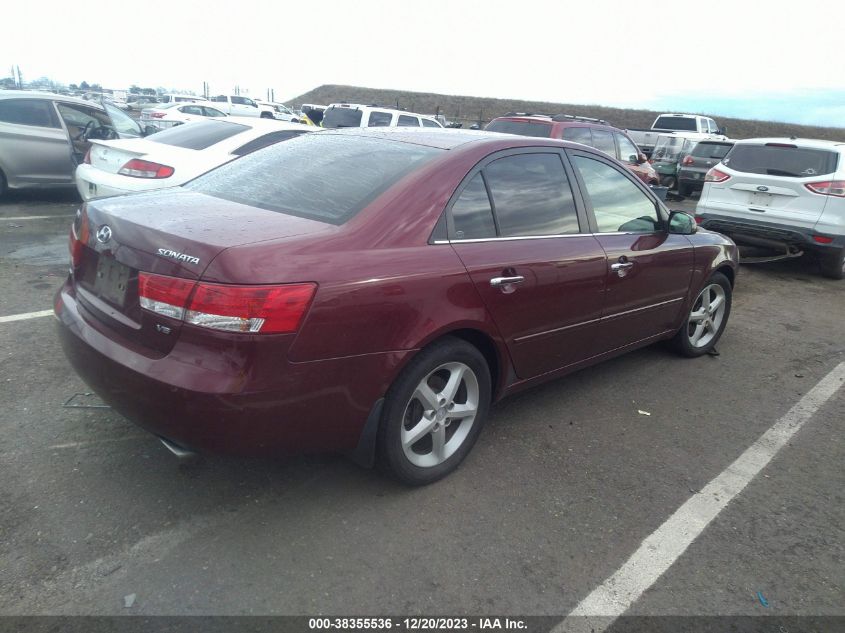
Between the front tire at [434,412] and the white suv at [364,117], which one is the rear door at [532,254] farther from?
the white suv at [364,117]

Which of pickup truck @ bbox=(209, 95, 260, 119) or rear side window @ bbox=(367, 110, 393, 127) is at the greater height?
rear side window @ bbox=(367, 110, 393, 127)

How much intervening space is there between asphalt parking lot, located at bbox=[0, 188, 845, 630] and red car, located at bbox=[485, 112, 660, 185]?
20.2 ft

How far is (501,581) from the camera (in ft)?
8.36

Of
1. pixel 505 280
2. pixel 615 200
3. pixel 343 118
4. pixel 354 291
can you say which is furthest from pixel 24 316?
pixel 343 118

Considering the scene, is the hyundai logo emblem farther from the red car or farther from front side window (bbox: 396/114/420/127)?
front side window (bbox: 396/114/420/127)

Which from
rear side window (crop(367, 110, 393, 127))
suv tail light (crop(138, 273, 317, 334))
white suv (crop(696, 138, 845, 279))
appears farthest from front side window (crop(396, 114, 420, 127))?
suv tail light (crop(138, 273, 317, 334))

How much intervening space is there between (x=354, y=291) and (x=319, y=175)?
923 millimetres

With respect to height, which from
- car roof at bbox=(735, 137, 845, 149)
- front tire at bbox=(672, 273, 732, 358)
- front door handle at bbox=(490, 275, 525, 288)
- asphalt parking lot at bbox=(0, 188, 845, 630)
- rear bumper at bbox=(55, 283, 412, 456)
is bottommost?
asphalt parking lot at bbox=(0, 188, 845, 630)

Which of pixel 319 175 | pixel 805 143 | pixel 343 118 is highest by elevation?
pixel 805 143

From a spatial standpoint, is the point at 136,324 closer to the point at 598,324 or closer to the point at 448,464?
the point at 448,464

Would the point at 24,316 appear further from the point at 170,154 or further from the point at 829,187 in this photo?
the point at 829,187

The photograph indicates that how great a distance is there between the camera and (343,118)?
14.4 meters

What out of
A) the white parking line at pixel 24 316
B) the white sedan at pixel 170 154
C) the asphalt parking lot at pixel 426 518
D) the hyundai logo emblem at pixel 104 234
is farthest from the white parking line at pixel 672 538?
the white sedan at pixel 170 154

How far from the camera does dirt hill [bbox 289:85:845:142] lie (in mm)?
44312
